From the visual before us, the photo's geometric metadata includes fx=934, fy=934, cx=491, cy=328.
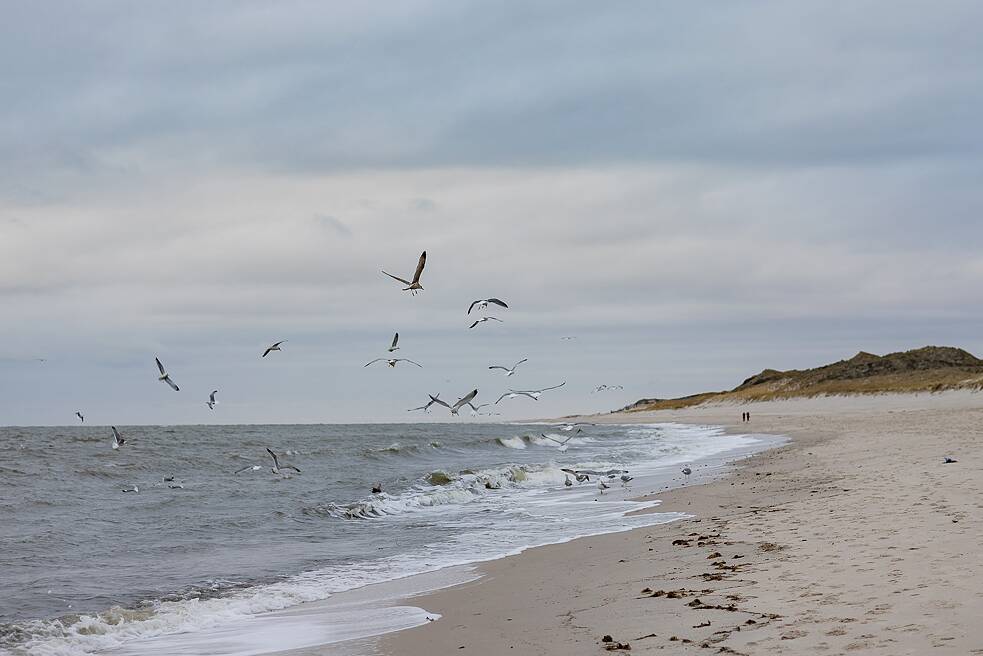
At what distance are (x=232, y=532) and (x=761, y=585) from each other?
1169 centimetres

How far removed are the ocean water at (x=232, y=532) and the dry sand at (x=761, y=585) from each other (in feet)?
7.64

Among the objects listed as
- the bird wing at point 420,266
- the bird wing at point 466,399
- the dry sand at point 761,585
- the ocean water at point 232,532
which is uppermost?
the bird wing at point 420,266

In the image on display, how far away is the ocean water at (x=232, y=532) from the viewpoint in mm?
10961

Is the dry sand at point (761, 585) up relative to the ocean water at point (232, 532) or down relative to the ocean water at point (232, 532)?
up

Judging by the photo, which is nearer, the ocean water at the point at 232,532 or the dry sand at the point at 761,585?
the dry sand at the point at 761,585

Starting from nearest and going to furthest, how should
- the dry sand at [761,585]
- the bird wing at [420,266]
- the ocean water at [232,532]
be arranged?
1. the dry sand at [761,585]
2. the ocean water at [232,532]
3. the bird wing at [420,266]

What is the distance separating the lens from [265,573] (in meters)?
13.3

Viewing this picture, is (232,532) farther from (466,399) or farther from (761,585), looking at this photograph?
(761,585)

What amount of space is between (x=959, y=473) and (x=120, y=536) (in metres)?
14.7

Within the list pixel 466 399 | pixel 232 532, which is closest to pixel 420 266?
pixel 466 399

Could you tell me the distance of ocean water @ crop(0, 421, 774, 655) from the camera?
36.0ft

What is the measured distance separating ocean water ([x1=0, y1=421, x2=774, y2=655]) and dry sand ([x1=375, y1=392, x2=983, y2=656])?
91.6 inches

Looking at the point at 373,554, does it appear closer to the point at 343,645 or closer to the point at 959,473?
the point at 343,645

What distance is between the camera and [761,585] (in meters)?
8.65
